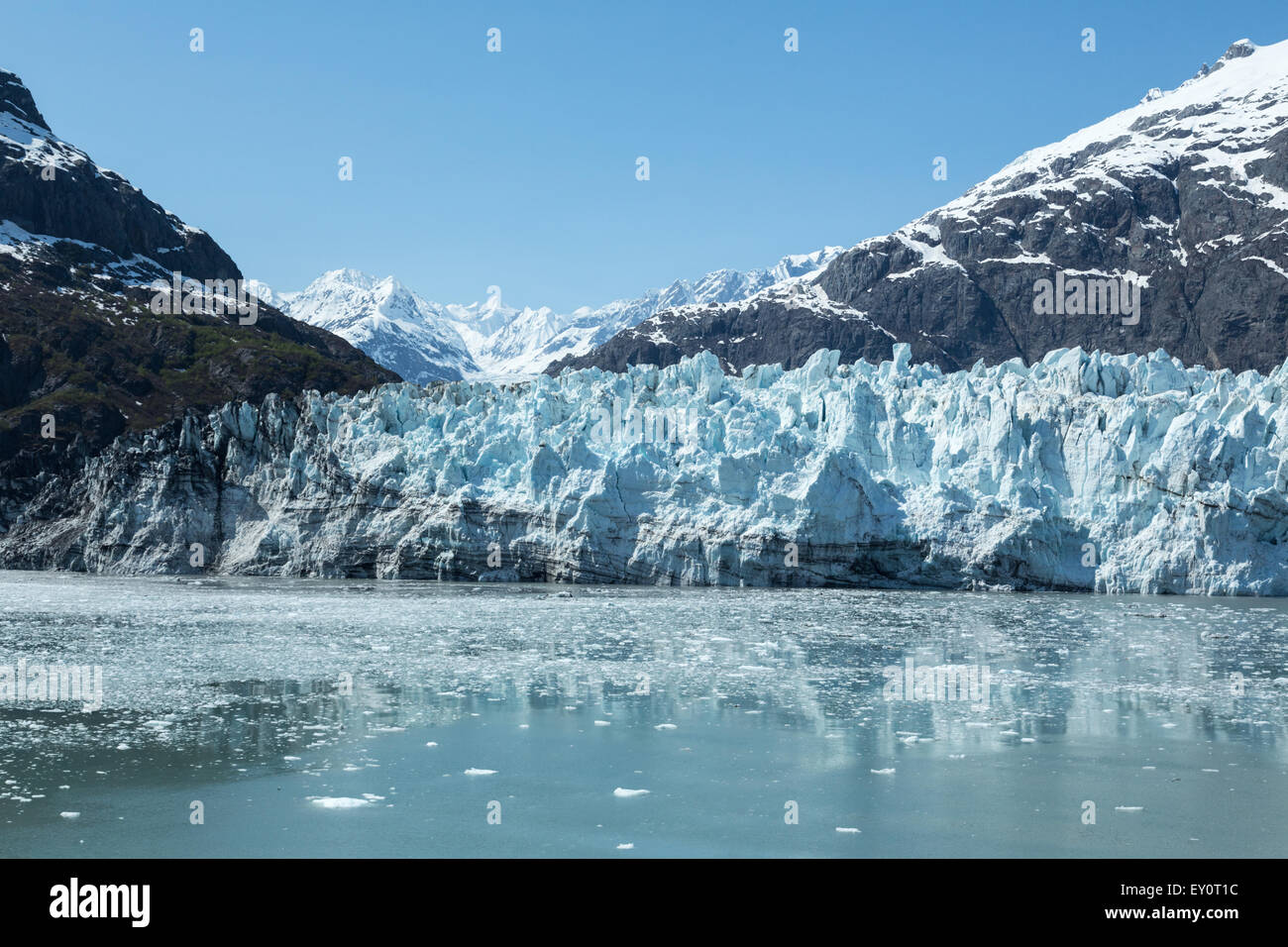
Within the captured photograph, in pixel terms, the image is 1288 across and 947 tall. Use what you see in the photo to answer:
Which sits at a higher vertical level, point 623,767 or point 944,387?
point 944,387

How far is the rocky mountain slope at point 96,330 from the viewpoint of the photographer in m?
72.9

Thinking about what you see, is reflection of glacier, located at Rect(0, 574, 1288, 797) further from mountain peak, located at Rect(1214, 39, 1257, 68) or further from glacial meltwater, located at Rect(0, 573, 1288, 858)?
mountain peak, located at Rect(1214, 39, 1257, 68)

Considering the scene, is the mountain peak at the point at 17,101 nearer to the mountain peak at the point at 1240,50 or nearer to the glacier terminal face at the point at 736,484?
the glacier terminal face at the point at 736,484

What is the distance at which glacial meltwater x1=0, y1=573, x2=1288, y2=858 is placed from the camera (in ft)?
29.7

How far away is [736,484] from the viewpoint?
126 feet

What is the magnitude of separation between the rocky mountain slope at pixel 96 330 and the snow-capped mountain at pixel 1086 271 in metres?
42.9

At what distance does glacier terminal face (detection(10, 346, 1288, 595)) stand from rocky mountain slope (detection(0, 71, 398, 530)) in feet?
68.8

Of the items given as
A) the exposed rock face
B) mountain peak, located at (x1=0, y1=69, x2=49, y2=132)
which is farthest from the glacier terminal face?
mountain peak, located at (x1=0, y1=69, x2=49, y2=132)

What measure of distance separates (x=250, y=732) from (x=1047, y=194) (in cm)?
12743

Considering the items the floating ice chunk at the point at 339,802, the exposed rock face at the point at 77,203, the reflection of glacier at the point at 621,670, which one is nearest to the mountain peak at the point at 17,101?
the exposed rock face at the point at 77,203

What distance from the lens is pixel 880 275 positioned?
Result: 415 feet

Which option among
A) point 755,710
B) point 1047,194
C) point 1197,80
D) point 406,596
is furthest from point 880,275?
point 755,710

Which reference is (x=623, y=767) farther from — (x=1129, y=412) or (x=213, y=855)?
(x=1129, y=412)
